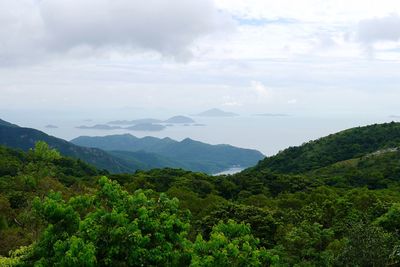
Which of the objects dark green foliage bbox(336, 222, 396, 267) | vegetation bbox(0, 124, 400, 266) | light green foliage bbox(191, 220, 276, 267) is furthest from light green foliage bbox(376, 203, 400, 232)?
light green foliage bbox(191, 220, 276, 267)

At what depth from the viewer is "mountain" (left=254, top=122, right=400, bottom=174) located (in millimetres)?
145625

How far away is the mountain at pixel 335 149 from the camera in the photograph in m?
146

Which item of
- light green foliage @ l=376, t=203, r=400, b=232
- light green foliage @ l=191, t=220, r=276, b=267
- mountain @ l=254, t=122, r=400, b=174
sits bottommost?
light green foliage @ l=376, t=203, r=400, b=232

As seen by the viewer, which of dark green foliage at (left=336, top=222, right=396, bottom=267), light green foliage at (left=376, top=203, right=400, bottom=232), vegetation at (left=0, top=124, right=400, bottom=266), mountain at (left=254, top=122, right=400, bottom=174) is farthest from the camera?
mountain at (left=254, top=122, right=400, bottom=174)

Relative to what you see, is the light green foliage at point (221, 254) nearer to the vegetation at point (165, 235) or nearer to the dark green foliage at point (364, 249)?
the vegetation at point (165, 235)

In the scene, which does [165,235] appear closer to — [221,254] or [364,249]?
[221,254]

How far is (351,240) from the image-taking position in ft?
66.4

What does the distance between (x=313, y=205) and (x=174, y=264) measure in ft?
86.4

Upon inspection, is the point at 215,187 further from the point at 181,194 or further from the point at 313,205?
the point at 313,205

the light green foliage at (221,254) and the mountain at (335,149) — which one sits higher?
the mountain at (335,149)

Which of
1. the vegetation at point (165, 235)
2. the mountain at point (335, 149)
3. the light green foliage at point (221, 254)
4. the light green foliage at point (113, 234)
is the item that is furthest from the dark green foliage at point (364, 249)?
the mountain at point (335, 149)

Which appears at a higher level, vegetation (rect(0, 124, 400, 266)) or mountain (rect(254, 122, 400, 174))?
mountain (rect(254, 122, 400, 174))

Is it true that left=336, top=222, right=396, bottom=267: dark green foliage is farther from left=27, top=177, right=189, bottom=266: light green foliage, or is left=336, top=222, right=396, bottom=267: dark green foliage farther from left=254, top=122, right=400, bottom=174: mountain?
left=254, top=122, right=400, bottom=174: mountain

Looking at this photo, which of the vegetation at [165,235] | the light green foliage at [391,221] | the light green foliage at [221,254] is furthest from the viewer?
the light green foliage at [391,221]
